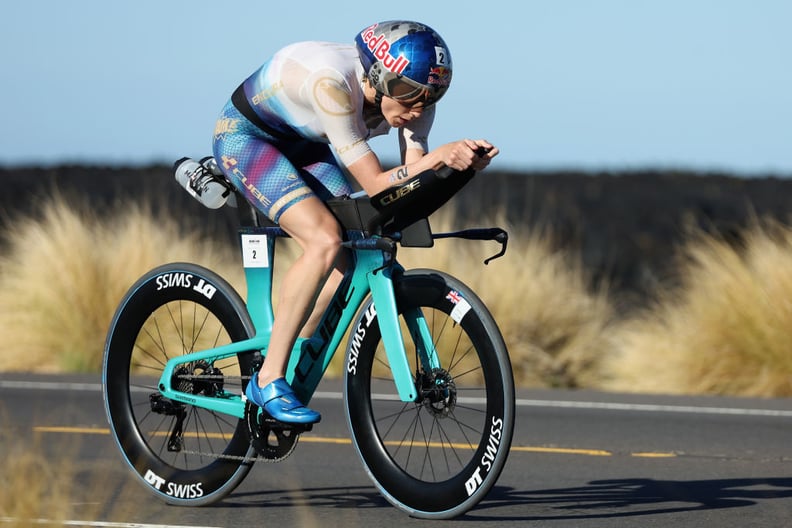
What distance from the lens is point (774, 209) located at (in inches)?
2729

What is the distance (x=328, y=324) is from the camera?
258 inches

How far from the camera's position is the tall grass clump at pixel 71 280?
48.8 feet

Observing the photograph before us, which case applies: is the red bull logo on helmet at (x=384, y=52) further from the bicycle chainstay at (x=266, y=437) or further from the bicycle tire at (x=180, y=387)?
the bicycle chainstay at (x=266, y=437)

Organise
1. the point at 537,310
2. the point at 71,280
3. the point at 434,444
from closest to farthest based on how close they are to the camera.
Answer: the point at 434,444 < the point at 537,310 < the point at 71,280

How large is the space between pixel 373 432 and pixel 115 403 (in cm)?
147

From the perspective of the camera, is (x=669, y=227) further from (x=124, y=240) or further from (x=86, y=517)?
(x=86, y=517)

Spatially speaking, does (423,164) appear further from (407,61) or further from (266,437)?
(266,437)

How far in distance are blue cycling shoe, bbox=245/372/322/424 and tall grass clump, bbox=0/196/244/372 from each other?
8.53 metres

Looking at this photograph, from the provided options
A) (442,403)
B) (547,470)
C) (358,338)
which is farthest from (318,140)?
(547,470)

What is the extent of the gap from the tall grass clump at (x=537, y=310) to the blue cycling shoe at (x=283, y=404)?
789 cm

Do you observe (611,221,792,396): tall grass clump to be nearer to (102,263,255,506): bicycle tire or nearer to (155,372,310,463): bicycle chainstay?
(102,263,255,506): bicycle tire

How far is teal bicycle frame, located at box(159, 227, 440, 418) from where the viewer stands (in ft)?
20.4

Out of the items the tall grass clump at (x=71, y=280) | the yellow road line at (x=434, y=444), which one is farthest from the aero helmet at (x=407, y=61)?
the tall grass clump at (x=71, y=280)

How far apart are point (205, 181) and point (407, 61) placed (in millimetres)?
1356
